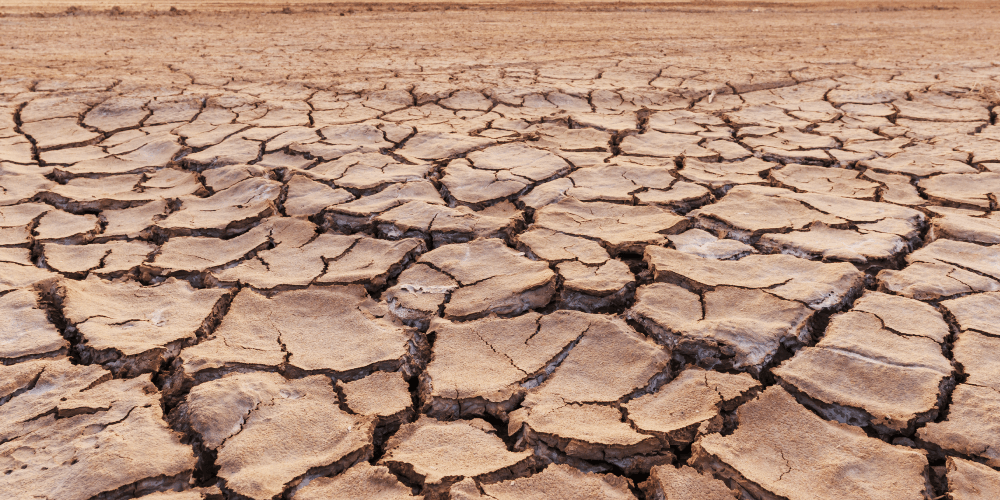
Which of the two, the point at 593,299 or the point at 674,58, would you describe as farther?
the point at 674,58

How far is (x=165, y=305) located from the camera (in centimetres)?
179

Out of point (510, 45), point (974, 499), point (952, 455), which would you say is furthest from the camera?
point (510, 45)

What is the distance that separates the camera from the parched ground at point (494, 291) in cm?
129

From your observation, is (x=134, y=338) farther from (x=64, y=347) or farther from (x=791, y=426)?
(x=791, y=426)

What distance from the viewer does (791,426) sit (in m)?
1.38

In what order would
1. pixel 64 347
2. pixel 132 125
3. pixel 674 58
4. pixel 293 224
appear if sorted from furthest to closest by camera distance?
pixel 674 58 → pixel 132 125 → pixel 293 224 → pixel 64 347

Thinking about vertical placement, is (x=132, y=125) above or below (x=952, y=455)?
above

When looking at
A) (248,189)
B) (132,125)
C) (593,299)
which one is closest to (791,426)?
(593,299)

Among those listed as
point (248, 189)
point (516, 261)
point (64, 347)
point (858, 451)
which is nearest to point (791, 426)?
point (858, 451)

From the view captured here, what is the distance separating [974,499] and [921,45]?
20.5 feet

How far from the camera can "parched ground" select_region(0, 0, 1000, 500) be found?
1.29 meters

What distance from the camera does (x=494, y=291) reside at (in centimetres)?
186

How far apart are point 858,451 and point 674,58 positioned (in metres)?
4.37

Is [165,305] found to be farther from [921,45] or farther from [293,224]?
[921,45]
